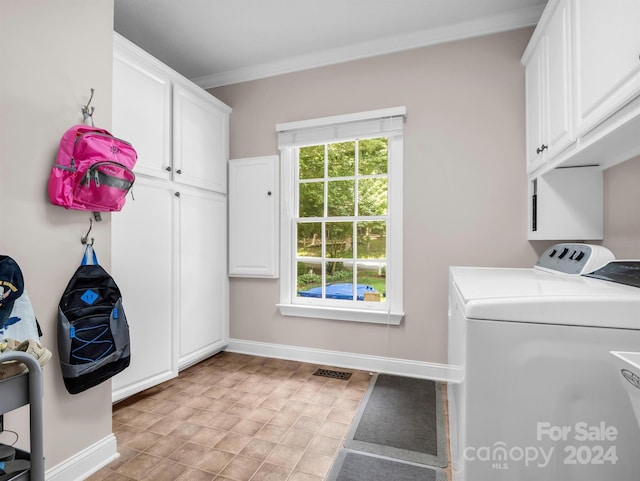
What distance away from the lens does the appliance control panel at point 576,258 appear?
1.52 meters

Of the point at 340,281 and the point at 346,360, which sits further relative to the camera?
the point at 340,281

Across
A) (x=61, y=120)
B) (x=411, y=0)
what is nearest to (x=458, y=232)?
(x=411, y=0)

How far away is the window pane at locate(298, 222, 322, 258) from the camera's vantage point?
10.00 feet

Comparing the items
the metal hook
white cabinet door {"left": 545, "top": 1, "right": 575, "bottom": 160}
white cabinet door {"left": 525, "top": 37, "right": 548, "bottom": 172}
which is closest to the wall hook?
the metal hook

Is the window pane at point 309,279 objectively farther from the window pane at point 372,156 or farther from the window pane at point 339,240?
the window pane at point 372,156

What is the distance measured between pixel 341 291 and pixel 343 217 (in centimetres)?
67

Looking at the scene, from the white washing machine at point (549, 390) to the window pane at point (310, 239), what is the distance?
2206 mm

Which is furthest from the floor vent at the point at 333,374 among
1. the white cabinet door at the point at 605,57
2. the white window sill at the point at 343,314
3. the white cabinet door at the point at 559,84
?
the white cabinet door at the point at 605,57

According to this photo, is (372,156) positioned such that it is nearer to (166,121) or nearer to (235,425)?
(166,121)

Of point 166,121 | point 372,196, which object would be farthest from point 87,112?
point 372,196

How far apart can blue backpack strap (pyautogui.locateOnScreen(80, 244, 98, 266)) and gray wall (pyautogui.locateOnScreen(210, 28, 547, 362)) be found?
5.87 feet

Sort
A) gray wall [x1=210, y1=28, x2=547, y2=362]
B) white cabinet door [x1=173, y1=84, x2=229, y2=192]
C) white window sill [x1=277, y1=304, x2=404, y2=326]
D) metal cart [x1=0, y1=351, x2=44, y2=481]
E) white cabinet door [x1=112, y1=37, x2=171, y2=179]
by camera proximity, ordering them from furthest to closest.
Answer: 1. white window sill [x1=277, y1=304, x2=404, y2=326]
2. white cabinet door [x1=173, y1=84, x2=229, y2=192]
3. gray wall [x1=210, y1=28, x2=547, y2=362]
4. white cabinet door [x1=112, y1=37, x2=171, y2=179]
5. metal cart [x1=0, y1=351, x2=44, y2=481]

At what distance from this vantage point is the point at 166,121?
244 centimetres

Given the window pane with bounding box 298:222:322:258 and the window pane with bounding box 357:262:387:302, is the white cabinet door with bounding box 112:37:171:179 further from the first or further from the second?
the window pane with bounding box 357:262:387:302
